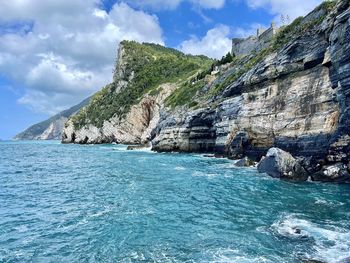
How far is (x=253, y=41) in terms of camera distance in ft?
334

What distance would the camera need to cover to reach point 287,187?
1257 inches

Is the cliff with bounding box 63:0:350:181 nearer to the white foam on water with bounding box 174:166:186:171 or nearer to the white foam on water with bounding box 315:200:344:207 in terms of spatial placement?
the white foam on water with bounding box 315:200:344:207

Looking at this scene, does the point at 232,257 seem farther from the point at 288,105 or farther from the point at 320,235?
the point at 288,105

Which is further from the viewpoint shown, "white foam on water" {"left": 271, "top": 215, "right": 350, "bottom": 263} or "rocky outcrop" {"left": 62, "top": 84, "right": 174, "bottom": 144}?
"rocky outcrop" {"left": 62, "top": 84, "right": 174, "bottom": 144}

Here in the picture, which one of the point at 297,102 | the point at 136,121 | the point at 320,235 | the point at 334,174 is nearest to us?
the point at 320,235

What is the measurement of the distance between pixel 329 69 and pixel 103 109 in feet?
413

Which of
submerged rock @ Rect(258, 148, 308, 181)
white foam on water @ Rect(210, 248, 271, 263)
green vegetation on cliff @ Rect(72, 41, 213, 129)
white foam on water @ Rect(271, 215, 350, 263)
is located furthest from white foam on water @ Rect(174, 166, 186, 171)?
green vegetation on cliff @ Rect(72, 41, 213, 129)

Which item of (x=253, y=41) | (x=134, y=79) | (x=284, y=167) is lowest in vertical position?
(x=284, y=167)

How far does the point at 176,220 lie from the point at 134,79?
136710 mm

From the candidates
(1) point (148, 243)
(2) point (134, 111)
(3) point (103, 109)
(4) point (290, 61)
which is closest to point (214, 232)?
(1) point (148, 243)

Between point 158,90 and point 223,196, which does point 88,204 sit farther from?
point 158,90

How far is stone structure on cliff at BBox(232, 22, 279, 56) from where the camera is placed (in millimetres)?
85125

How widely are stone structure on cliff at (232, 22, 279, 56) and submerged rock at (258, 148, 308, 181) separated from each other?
50306 millimetres

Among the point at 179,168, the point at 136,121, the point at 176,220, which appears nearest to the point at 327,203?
the point at 176,220
